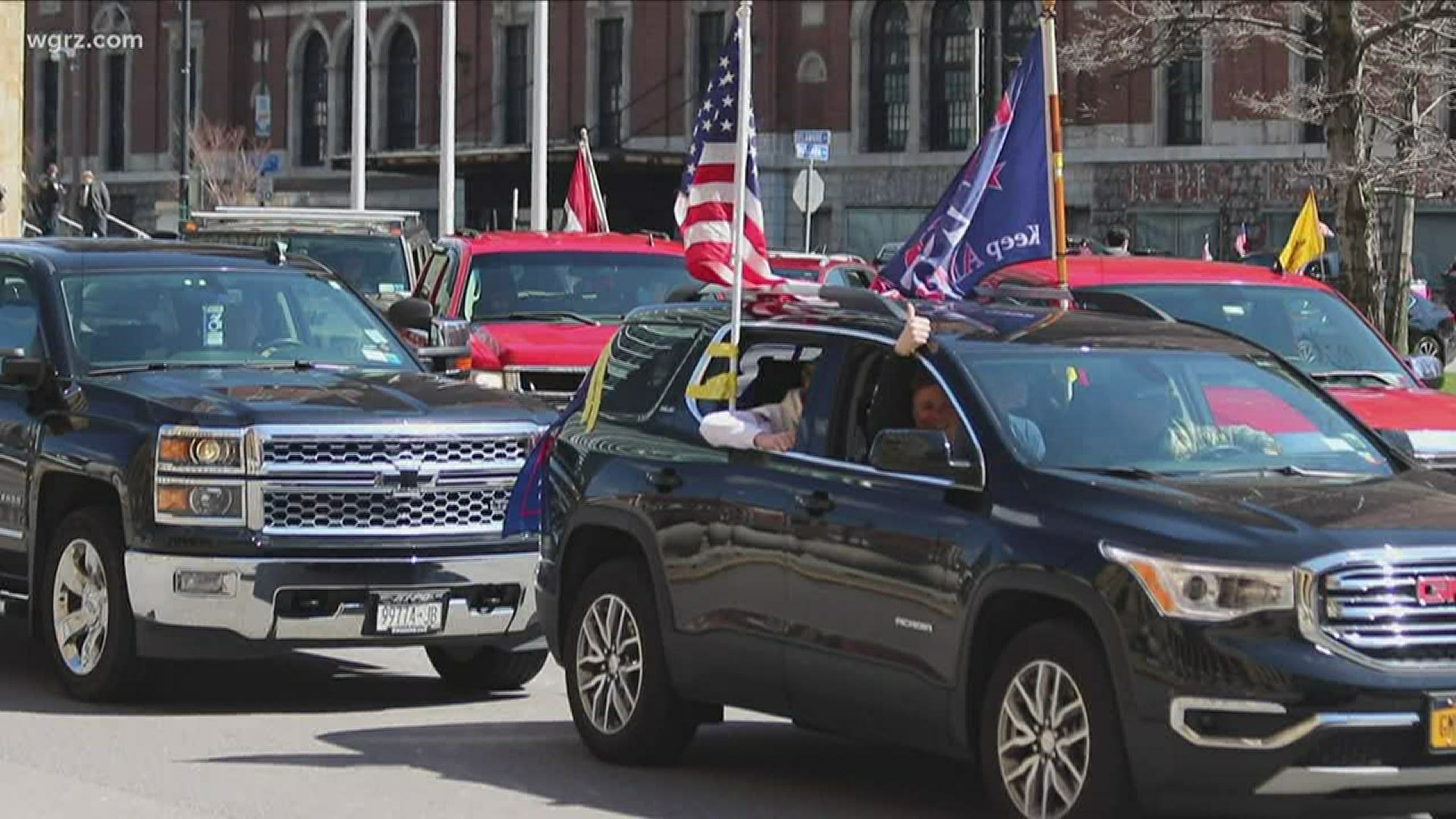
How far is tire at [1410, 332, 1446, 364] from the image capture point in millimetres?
45219

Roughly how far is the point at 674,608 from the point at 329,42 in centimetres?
7561

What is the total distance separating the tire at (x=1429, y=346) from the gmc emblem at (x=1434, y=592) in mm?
37610

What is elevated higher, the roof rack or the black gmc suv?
the roof rack

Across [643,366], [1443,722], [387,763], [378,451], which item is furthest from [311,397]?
[1443,722]

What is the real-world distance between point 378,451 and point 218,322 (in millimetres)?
1788

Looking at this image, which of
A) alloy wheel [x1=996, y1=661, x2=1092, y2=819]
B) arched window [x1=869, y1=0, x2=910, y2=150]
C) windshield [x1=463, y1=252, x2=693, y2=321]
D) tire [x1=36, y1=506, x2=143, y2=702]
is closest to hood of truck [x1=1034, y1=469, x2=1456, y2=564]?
alloy wheel [x1=996, y1=661, x2=1092, y2=819]

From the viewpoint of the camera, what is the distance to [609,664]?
35.8 ft

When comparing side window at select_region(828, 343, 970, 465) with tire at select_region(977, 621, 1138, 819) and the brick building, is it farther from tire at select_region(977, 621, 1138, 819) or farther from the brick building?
the brick building

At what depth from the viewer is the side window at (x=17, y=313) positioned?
1356cm

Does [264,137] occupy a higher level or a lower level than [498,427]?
higher

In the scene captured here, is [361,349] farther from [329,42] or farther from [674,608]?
[329,42]

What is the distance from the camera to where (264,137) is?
85.9m

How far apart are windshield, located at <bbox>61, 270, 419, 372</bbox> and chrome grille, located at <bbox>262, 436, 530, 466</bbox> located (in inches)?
55.8

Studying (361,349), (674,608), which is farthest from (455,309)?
(674,608)
